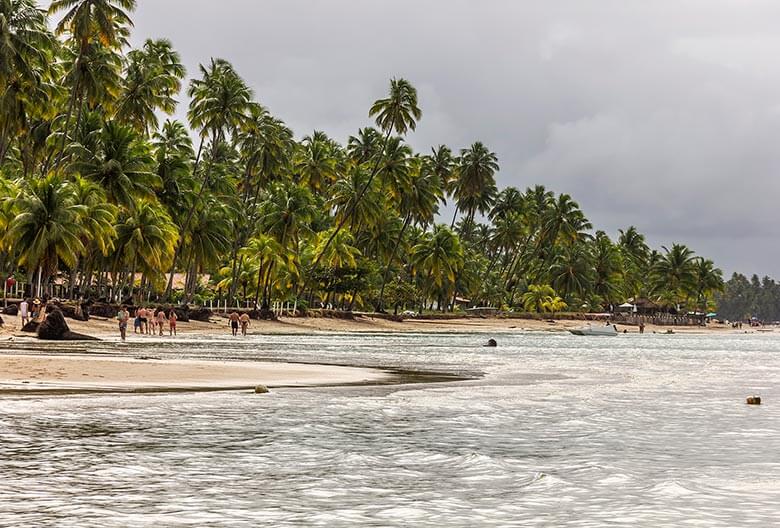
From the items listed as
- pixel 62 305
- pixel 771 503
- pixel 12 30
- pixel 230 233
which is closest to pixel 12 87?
pixel 12 30

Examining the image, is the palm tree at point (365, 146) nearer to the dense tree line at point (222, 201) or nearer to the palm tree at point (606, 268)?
the dense tree line at point (222, 201)

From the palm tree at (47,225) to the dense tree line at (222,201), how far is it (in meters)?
0.09

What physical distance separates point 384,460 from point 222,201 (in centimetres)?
7934

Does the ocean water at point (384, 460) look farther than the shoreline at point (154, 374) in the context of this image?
No

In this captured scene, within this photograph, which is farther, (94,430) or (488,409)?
(488,409)

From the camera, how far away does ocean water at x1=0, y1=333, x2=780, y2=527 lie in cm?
832

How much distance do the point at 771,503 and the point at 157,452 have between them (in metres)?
7.23

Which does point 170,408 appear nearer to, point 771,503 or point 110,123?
point 771,503

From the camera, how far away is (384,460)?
1142cm

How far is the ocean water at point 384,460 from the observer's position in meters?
8.32

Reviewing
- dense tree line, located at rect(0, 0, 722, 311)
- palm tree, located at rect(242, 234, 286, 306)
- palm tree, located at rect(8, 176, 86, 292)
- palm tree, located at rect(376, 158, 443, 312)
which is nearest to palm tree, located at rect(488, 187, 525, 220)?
dense tree line, located at rect(0, 0, 722, 311)

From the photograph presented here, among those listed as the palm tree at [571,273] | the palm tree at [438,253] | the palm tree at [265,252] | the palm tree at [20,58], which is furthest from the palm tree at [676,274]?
the palm tree at [20,58]

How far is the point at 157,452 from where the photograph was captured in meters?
11.3

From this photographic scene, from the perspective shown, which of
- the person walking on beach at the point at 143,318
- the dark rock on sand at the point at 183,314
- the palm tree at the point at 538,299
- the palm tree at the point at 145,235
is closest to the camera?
the person walking on beach at the point at 143,318
